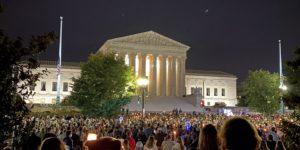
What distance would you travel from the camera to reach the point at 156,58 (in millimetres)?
85125

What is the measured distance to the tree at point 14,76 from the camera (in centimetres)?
629

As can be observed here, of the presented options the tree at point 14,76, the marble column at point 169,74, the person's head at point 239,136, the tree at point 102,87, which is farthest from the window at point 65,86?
the person's head at point 239,136

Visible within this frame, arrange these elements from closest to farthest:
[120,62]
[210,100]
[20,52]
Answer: [20,52], [120,62], [210,100]

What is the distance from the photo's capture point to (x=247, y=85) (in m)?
73.2

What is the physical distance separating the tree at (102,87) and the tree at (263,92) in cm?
2466

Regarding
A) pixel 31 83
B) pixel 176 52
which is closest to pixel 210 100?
pixel 176 52

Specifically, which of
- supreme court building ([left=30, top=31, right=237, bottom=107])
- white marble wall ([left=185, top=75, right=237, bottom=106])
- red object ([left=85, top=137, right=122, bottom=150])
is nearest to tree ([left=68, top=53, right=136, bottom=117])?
supreme court building ([left=30, top=31, right=237, bottom=107])

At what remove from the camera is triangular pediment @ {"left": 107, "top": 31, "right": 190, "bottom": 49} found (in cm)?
8200

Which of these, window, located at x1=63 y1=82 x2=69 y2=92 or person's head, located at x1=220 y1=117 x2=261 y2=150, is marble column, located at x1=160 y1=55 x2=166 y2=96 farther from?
person's head, located at x1=220 y1=117 x2=261 y2=150

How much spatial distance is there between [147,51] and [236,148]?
80.0 meters

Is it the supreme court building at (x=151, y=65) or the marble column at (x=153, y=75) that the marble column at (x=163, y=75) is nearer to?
the supreme court building at (x=151, y=65)

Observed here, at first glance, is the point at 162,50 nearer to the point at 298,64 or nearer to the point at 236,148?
the point at 298,64

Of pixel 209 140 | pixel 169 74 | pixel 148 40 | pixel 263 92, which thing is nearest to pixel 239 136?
pixel 209 140

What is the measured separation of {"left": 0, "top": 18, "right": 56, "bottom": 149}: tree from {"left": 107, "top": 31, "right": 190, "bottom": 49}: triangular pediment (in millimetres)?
74624
